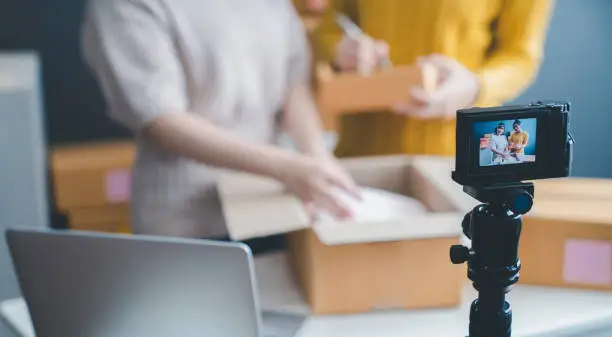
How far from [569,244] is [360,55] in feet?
1.80

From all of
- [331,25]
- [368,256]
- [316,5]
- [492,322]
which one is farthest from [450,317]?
[316,5]

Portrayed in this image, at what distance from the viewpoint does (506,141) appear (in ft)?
2.72

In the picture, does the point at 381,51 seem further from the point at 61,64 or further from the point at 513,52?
the point at 61,64

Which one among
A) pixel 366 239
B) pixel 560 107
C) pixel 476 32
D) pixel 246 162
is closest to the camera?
pixel 560 107

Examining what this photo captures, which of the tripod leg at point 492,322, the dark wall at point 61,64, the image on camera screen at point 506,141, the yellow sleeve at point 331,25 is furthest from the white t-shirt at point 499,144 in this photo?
the dark wall at point 61,64

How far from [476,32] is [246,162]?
65cm

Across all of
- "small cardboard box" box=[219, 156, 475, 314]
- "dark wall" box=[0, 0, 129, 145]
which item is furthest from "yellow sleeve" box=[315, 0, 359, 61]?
"dark wall" box=[0, 0, 129, 145]

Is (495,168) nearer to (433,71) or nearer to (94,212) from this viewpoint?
(433,71)

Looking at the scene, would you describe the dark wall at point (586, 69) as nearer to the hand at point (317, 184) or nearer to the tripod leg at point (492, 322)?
the hand at point (317, 184)

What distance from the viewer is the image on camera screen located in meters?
0.82

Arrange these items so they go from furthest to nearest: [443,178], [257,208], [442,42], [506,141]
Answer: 1. [442,42]
2. [443,178]
3. [257,208]
4. [506,141]

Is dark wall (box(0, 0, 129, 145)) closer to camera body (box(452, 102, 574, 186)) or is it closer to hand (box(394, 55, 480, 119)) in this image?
hand (box(394, 55, 480, 119))

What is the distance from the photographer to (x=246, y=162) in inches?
59.6

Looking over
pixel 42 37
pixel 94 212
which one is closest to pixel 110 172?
pixel 94 212
